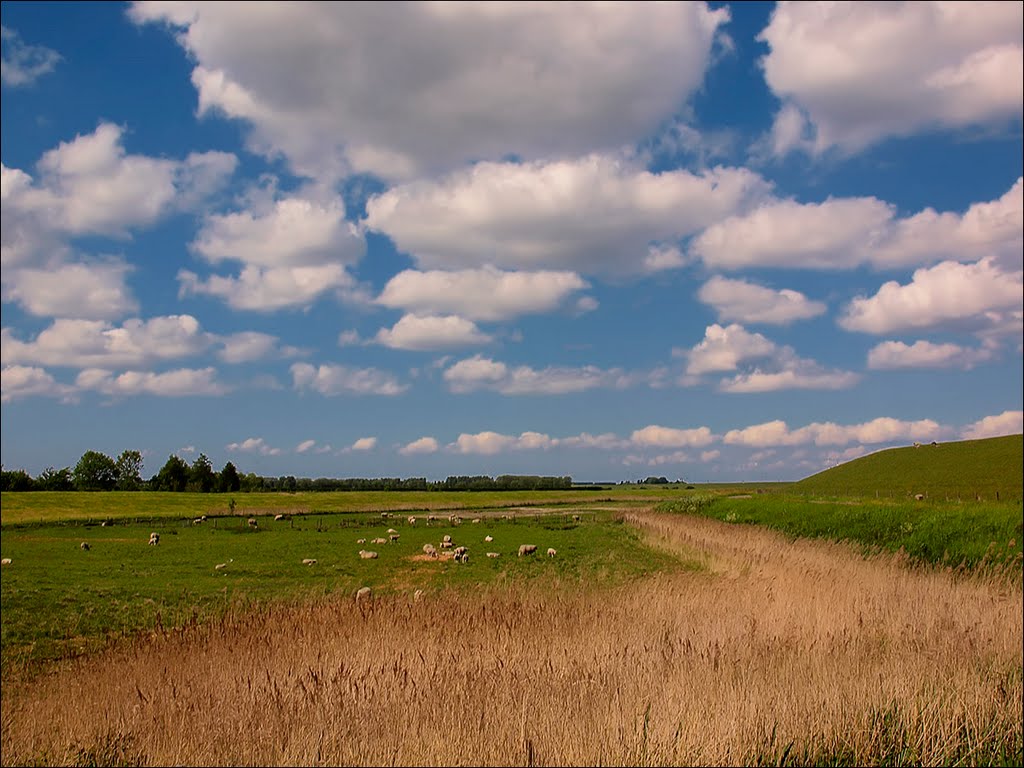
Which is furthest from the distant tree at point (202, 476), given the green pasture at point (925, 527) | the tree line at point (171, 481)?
the green pasture at point (925, 527)

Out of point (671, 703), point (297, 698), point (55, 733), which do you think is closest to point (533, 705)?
Answer: point (671, 703)

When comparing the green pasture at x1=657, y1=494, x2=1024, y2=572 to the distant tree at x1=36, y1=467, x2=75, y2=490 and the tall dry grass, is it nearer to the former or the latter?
the tall dry grass

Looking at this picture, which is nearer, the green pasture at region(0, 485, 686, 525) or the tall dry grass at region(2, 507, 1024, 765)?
the tall dry grass at region(2, 507, 1024, 765)

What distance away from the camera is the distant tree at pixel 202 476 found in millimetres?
135750

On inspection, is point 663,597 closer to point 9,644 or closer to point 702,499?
point 9,644

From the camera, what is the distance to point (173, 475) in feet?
442

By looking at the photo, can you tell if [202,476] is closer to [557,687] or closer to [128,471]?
[128,471]

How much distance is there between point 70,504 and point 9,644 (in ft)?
236

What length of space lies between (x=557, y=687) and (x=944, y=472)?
2579 inches

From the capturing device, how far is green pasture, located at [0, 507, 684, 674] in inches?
715

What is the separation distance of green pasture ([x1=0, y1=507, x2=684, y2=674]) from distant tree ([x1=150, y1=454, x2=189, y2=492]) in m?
88.7

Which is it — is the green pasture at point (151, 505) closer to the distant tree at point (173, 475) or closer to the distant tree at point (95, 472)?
the distant tree at point (173, 475)

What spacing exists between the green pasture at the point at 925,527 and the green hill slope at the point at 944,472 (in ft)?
30.2

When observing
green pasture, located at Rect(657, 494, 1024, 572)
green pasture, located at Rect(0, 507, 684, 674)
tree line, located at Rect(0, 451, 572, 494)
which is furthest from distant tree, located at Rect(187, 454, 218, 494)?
green pasture, located at Rect(657, 494, 1024, 572)
